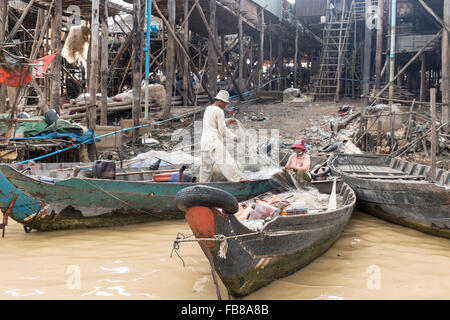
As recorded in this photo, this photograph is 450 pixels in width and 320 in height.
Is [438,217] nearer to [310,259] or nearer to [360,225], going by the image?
[360,225]

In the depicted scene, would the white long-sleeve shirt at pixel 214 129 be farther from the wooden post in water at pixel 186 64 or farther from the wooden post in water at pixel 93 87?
the wooden post in water at pixel 186 64

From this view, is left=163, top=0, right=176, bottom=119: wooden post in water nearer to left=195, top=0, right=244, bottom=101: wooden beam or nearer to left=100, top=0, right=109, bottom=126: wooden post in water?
left=195, top=0, right=244, bottom=101: wooden beam

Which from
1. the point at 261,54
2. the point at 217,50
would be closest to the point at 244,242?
the point at 217,50

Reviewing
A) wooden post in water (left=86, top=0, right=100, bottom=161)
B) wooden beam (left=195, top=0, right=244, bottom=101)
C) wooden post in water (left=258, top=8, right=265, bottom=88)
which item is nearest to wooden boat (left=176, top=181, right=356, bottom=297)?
wooden post in water (left=86, top=0, right=100, bottom=161)

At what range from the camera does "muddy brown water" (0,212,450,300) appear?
3564 mm

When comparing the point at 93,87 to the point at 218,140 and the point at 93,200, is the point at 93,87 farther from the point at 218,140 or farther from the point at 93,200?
the point at 93,200

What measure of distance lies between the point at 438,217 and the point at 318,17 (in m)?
15.9

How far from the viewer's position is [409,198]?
5.40m

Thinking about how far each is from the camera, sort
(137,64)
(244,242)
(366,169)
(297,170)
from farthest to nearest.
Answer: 1. (137,64)
2. (366,169)
3. (297,170)
4. (244,242)

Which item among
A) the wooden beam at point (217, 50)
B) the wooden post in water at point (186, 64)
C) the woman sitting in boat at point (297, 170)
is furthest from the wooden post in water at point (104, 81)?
the woman sitting in boat at point (297, 170)

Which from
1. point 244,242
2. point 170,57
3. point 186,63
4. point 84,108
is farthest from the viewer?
point 186,63

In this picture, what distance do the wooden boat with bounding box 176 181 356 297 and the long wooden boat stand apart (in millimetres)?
2089

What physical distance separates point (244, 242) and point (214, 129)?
302 centimetres

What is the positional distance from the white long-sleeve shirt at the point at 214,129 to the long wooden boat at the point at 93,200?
633mm
